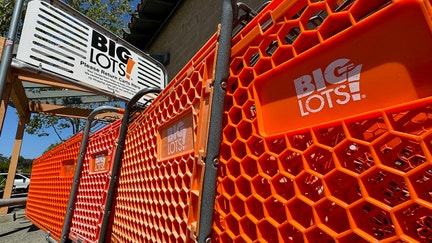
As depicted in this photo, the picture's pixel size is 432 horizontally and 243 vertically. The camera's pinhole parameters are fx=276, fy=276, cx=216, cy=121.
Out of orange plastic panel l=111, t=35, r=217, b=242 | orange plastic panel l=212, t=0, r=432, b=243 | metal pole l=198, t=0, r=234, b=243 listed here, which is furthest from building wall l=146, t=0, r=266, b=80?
orange plastic panel l=212, t=0, r=432, b=243

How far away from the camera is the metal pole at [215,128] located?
1.15 metres

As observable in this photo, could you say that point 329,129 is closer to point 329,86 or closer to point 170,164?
point 329,86

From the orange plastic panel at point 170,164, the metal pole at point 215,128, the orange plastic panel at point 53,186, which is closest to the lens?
the metal pole at point 215,128

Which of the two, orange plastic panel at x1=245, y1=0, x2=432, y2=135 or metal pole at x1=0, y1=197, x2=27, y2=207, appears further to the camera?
metal pole at x1=0, y1=197, x2=27, y2=207

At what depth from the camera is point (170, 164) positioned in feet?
5.33

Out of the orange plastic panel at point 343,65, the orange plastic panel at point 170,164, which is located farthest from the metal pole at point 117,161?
the orange plastic panel at point 343,65

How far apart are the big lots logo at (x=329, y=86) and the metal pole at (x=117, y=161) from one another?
1.68 metres

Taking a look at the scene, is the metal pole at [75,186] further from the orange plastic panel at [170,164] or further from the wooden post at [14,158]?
the wooden post at [14,158]

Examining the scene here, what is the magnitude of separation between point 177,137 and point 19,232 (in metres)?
6.24

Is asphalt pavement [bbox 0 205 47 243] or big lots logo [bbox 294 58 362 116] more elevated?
big lots logo [bbox 294 58 362 116]

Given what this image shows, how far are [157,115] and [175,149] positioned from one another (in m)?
0.41

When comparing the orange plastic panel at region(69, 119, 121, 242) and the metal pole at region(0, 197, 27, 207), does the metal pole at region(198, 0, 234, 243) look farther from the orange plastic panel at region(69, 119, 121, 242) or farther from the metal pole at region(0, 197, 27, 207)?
the metal pole at region(0, 197, 27, 207)

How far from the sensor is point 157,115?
1940mm

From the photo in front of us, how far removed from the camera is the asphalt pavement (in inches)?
204
